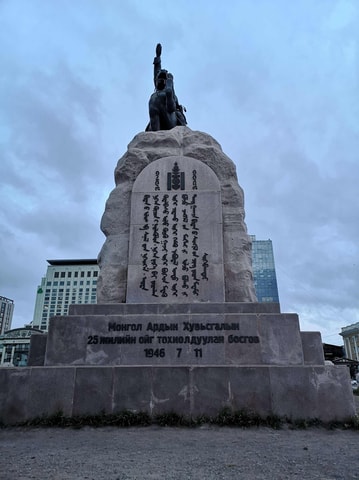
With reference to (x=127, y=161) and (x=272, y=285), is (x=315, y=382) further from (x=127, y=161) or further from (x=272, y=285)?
(x=272, y=285)

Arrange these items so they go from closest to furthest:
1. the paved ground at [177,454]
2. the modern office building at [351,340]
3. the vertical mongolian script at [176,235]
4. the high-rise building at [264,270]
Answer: the paved ground at [177,454]
the vertical mongolian script at [176,235]
the modern office building at [351,340]
the high-rise building at [264,270]

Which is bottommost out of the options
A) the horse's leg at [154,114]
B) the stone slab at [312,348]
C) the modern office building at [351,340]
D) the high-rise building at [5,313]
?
the stone slab at [312,348]

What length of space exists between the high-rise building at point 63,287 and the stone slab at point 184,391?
61089 millimetres

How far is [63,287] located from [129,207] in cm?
6803

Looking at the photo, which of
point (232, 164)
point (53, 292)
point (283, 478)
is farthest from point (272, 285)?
point (283, 478)

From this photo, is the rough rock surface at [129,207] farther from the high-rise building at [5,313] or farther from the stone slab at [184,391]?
the high-rise building at [5,313]

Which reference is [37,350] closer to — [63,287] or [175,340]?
[175,340]

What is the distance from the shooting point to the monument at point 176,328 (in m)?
5.45

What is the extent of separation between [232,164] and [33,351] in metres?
5.98

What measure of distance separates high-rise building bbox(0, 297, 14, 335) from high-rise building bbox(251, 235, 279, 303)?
216 ft

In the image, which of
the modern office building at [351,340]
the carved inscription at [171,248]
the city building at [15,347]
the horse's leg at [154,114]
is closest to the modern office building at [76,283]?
the city building at [15,347]

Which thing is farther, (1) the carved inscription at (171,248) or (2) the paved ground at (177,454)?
(1) the carved inscription at (171,248)

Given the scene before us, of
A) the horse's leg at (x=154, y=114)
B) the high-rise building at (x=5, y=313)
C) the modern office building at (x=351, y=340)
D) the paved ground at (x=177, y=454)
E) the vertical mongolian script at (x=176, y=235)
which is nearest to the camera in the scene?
the paved ground at (x=177, y=454)

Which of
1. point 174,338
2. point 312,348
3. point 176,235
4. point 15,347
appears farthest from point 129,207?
point 15,347
